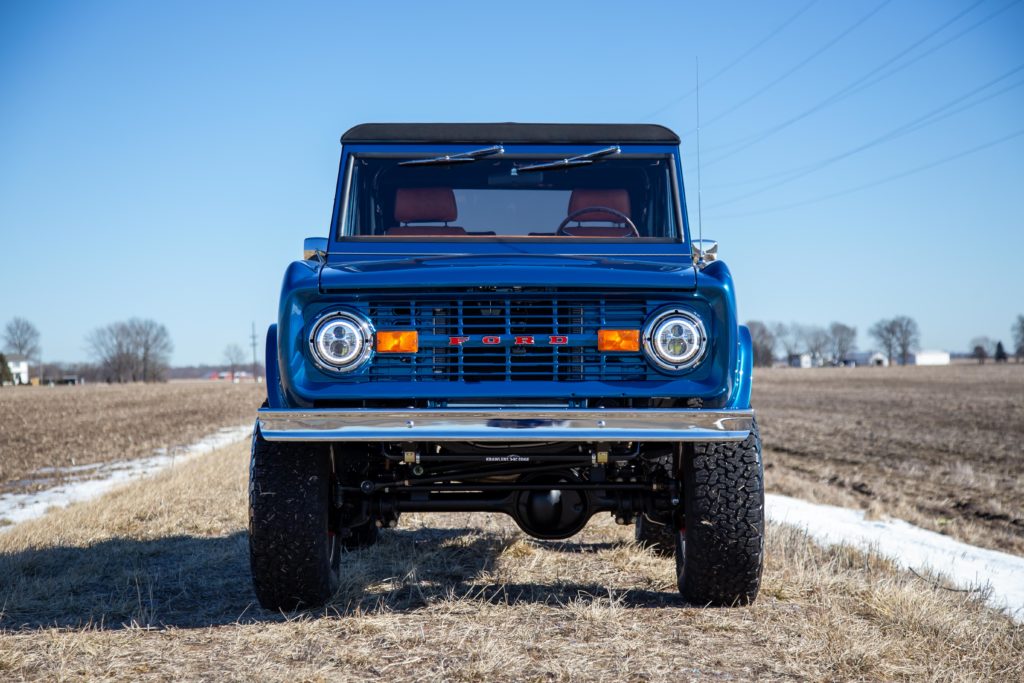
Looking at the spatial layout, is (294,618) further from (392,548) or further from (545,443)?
(392,548)

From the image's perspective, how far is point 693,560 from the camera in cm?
429

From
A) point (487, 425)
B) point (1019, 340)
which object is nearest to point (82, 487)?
point (487, 425)

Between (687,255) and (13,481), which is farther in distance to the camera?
(13,481)

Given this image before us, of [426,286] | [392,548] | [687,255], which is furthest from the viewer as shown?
[392,548]

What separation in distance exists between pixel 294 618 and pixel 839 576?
9.74 ft

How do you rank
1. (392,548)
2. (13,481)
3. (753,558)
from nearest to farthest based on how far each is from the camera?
(753,558)
(392,548)
(13,481)

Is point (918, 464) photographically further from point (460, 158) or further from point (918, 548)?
point (460, 158)

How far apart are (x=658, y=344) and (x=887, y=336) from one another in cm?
14705

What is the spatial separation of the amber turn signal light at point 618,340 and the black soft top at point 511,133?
1731 mm

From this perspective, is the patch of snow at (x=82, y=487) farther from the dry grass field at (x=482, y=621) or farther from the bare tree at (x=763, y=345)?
the bare tree at (x=763, y=345)

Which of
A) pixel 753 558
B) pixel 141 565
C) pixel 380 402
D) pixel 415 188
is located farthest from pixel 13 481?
pixel 753 558

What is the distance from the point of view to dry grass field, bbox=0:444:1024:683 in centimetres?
350

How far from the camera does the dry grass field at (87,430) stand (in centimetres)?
1605

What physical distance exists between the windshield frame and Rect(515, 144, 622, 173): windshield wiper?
0.04 meters
